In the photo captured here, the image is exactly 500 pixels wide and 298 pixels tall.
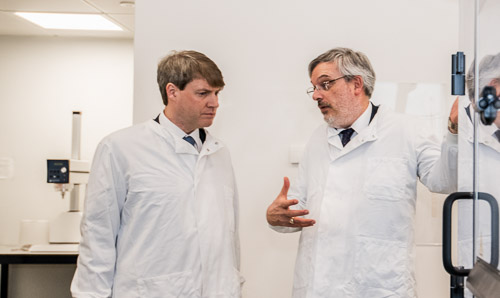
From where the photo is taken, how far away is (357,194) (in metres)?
1.95

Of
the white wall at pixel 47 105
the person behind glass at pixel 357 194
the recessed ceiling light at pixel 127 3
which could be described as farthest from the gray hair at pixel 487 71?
the white wall at pixel 47 105

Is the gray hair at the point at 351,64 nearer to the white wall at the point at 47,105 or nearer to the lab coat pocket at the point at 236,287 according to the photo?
the lab coat pocket at the point at 236,287

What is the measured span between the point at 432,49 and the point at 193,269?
142 cm

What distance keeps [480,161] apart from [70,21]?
2943mm

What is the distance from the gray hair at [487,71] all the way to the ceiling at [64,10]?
2157mm

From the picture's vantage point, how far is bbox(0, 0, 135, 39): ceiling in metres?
3.02

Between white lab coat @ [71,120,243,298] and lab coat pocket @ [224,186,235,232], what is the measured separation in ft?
0.13

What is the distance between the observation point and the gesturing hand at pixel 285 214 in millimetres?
1868

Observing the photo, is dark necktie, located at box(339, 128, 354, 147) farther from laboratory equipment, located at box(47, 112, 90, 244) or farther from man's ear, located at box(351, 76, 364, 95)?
laboratory equipment, located at box(47, 112, 90, 244)

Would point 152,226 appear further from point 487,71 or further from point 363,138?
point 487,71

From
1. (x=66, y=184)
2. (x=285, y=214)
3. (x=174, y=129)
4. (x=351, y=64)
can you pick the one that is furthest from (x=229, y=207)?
(x=66, y=184)

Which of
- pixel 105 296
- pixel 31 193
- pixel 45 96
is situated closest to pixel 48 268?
pixel 31 193

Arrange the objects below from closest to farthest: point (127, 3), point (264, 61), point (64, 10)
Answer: point (264, 61), point (127, 3), point (64, 10)

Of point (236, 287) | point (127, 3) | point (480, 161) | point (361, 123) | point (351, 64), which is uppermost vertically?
point (127, 3)
